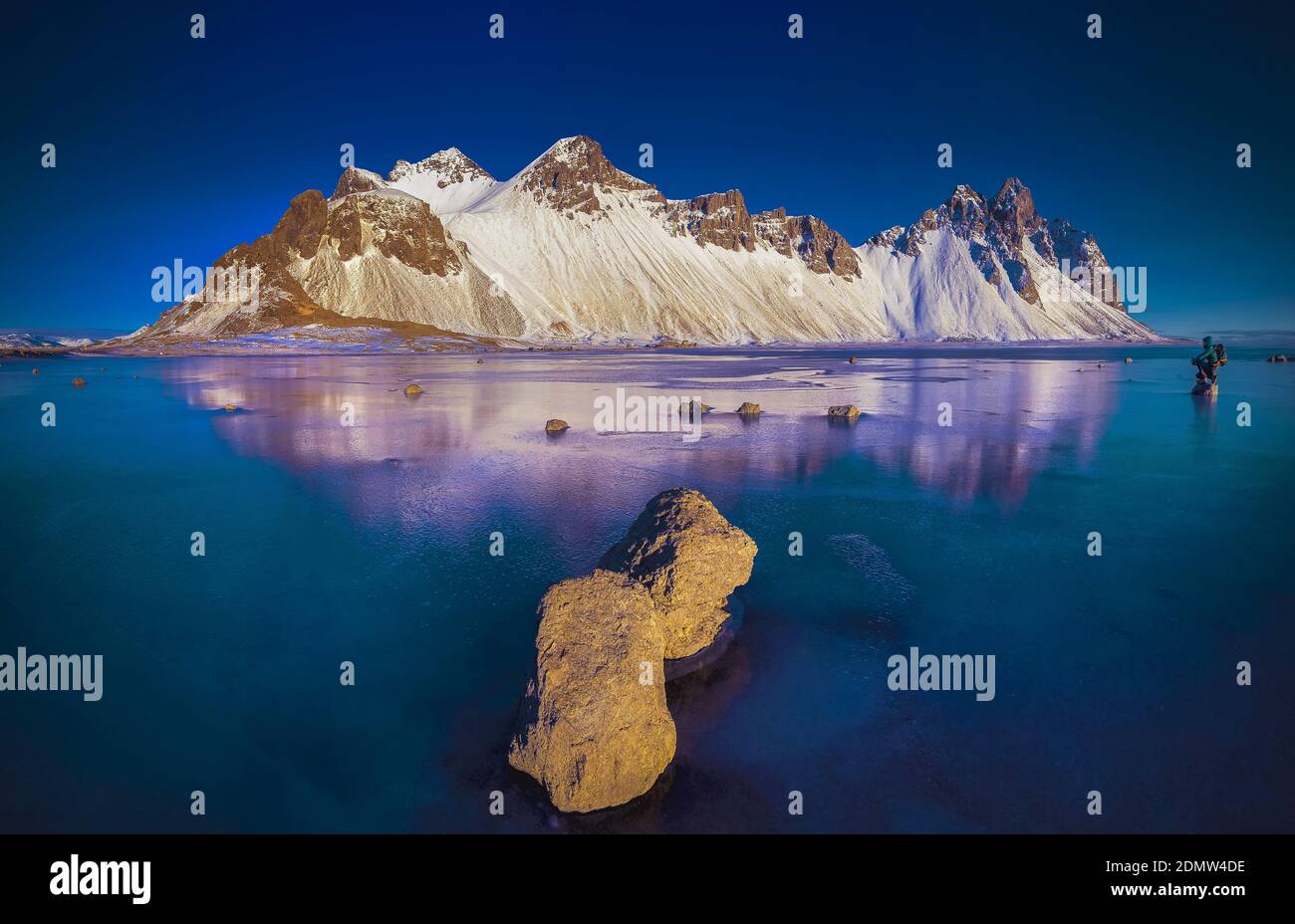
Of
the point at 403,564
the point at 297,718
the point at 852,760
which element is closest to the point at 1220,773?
the point at 852,760

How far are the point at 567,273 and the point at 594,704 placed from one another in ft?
473

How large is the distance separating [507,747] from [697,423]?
51.7 ft

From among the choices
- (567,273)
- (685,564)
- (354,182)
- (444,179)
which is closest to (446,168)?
(444,179)

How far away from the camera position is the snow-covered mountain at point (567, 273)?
118 m

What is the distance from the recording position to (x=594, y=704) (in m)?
4.57

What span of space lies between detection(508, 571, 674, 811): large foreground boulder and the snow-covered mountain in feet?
366

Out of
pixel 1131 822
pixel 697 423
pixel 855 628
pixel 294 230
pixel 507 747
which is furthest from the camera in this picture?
pixel 294 230

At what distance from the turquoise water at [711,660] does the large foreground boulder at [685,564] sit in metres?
0.46

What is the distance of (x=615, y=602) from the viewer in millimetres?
5289
